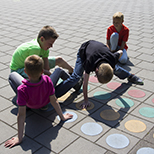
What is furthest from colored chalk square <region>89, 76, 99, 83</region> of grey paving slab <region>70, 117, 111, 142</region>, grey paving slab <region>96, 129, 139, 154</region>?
grey paving slab <region>96, 129, 139, 154</region>

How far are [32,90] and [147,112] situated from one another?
1715 millimetres

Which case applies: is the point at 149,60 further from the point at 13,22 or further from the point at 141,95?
the point at 13,22

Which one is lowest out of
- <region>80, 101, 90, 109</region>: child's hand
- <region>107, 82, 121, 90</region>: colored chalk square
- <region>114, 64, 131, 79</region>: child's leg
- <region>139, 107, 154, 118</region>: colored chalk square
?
<region>107, 82, 121, 90</region>: colored chalk square

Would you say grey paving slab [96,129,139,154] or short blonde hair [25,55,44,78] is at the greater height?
short blonde hair [25,55,44,78]

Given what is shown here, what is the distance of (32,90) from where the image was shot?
2934mm

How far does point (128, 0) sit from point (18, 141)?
12891 millimetres

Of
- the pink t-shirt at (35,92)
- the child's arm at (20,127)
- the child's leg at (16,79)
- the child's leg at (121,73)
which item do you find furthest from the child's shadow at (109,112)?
the child's arm at (20,127)

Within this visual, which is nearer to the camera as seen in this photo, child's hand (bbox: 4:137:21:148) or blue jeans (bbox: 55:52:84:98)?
child's hand (bbox: 4:137:21:148)

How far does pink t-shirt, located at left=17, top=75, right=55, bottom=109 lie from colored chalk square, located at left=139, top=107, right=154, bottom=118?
54.1 inches

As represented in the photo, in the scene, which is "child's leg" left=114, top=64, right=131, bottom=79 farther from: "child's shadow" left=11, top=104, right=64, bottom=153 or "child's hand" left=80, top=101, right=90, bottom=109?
"child's shadow" left=11, top=104, right=64, bottom=153

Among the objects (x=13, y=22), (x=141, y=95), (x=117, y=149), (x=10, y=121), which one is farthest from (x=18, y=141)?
(x=13, y=22)

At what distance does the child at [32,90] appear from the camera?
9.20 feet

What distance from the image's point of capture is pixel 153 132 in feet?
10.2

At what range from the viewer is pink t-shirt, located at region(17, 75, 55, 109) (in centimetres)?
288
